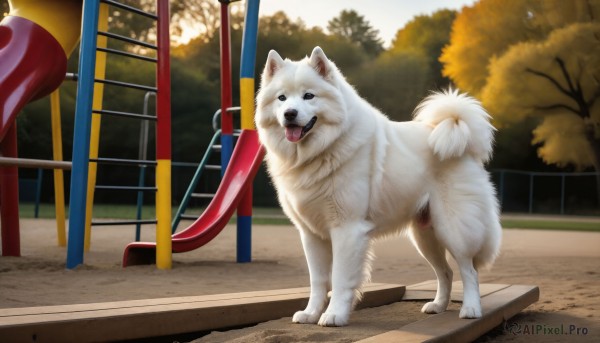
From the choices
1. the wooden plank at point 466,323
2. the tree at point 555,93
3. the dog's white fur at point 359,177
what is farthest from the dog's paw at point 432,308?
the tree at point 555,93

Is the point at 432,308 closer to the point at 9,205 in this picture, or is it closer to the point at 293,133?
the point at 293,133

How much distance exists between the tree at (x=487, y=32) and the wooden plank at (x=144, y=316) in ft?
80.4

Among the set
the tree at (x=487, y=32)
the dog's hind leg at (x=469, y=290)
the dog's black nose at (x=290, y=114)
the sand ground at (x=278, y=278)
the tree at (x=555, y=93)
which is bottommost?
the sand ground at (x=278, y=278)

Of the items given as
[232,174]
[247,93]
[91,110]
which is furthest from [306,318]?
[247,93]

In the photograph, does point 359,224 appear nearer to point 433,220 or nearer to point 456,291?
point 433,220

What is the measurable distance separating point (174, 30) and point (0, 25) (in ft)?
81.5

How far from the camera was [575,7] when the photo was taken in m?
25.5

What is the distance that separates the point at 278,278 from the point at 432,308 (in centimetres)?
271

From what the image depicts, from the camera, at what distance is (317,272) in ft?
13.0

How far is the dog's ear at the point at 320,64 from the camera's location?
12.6 ft

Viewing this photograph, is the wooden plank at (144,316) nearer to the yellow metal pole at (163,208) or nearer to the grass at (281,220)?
Result: the yellow metal pole at (163,208)

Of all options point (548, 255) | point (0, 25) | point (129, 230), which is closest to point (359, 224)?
point (0, 25)

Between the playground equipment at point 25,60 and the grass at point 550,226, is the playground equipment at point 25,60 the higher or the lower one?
the higher one

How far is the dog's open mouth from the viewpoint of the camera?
3.76 m
